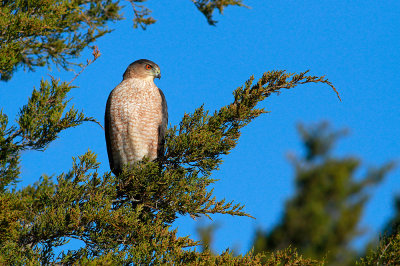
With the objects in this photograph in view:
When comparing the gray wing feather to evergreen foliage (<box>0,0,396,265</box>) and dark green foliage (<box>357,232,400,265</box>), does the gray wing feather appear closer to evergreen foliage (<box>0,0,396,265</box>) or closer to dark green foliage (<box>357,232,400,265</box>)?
evergreen foliage (<box>0,0,396,265</box>)

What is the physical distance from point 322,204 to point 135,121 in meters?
9.59

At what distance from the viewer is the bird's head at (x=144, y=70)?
655cm

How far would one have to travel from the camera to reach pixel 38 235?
4.36 meters

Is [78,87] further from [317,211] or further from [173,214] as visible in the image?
[317,211]

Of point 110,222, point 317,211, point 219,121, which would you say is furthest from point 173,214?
point 317,211

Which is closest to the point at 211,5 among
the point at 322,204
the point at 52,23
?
the point at 52,23

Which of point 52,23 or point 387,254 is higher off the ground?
point 52,23

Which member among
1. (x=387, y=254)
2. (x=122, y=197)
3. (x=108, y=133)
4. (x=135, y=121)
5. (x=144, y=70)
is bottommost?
(x=387, y=254)

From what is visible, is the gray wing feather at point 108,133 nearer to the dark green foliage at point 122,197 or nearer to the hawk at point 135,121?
the hawk at point 135,121

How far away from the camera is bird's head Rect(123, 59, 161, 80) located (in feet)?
21.5

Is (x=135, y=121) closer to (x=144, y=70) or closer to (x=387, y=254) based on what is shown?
(x=144, y=70)

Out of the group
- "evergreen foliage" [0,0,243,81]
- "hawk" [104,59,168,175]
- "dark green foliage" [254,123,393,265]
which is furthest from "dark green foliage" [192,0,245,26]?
"dark green foliage" [254,123,393,265]

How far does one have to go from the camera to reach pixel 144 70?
655 cm

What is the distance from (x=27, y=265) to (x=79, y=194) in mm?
877
